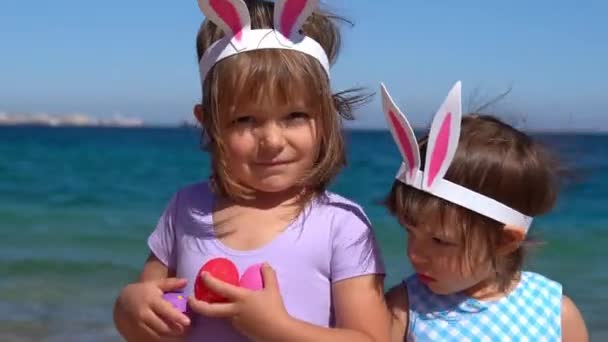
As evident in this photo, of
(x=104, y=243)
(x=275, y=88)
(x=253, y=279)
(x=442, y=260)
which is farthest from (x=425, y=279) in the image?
(x=104, y=243)

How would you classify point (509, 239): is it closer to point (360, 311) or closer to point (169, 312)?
point (360, 311)

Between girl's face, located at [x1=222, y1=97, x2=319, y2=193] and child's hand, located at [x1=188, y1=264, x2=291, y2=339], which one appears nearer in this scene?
child's hand, located at [x1=188, y1=264, x2=291, y2=339]

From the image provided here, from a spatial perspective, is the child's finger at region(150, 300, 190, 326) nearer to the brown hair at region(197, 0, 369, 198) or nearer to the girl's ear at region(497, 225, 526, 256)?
the brown hair at region(197, 0, 369, 198)

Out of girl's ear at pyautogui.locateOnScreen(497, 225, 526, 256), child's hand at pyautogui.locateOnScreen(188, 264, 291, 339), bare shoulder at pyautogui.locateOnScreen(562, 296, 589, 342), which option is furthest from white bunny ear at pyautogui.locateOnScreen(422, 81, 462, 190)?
bare shoulder at pyautogui.locateOnScreen(562, 296, 589, 342)

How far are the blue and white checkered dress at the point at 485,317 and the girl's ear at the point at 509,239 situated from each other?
18cm

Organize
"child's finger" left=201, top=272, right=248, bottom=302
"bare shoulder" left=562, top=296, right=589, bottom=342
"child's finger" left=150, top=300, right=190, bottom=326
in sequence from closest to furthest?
"child's finger" left=201, top=272, right=248, bottom=302 < "child's finger" left=150, top=300, right=190, bottom=326 < "bare shoulder" left=562, top=296, right=589, bottom=342

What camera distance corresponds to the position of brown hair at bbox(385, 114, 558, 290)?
2.26 metres

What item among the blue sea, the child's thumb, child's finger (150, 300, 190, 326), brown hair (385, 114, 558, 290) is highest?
brown hair (385, 114, 558, 290)

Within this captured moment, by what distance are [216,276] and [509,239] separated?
2.44 feet

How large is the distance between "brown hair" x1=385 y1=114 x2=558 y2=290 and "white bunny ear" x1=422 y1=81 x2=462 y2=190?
0.05m

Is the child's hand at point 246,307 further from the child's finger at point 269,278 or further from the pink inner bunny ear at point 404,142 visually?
the pink inner bunny ear at point 404,142

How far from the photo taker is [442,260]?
2293mm

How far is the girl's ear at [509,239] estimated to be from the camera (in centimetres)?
229

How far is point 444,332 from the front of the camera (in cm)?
243
